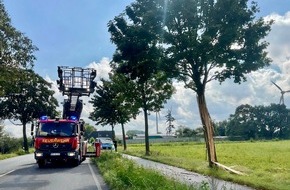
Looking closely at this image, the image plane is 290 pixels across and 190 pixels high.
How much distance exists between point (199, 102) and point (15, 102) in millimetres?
48285

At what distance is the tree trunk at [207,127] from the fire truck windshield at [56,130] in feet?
26.0

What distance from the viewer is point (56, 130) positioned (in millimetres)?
24438

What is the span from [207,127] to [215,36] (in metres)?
4.63

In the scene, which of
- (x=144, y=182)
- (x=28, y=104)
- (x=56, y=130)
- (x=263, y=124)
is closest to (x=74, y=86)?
(x=56, y=130)

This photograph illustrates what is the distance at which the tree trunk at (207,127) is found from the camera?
817 inches

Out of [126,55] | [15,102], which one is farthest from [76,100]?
[15,102]

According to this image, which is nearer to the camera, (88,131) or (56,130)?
(56,130)

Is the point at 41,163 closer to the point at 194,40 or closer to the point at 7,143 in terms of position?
the point at 194,40

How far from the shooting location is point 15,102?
64.1 meters

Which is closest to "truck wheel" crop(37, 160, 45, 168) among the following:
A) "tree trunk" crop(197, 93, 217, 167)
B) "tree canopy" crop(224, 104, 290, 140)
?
"tree trunk" crop(197, 93, 217, 167)

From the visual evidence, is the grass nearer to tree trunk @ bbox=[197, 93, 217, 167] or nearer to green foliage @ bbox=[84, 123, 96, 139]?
tree trunk @ bbox=[197, 93, 217, 167]

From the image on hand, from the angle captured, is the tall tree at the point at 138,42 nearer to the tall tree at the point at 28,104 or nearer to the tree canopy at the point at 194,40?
Answer: the tree canopy at the point at 194,40

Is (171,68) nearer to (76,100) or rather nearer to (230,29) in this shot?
(230,29)

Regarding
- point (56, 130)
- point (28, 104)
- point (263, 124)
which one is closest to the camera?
point (56, 130)
